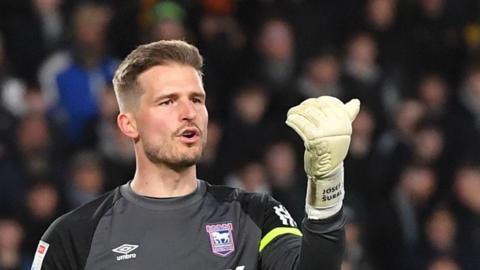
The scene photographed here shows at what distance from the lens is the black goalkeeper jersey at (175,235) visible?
4.15 metres

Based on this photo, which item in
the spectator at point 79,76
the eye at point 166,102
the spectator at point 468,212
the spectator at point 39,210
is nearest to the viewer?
the eye at point 166,102

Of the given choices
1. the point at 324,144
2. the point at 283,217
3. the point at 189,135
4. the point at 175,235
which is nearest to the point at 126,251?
the point at 175,235

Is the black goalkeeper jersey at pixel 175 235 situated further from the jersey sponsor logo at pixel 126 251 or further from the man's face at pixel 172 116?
the man's face at pixel 172 116

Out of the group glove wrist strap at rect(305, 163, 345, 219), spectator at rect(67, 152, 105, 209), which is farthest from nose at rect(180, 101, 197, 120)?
spectator at rect(67, 152, 105, 209)

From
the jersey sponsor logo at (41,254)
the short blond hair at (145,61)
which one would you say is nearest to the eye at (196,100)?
the short blond hair at (145,61)

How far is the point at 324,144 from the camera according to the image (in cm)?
377

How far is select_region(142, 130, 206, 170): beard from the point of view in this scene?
4.20 meters

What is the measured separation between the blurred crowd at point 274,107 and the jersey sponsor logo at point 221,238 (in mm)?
3889

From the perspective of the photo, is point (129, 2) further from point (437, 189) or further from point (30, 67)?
point (437, 189)

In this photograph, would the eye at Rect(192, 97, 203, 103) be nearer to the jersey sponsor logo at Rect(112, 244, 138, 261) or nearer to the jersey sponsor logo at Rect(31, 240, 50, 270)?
the jersey sponsor logo at Rect(112, 244, 138, 261)

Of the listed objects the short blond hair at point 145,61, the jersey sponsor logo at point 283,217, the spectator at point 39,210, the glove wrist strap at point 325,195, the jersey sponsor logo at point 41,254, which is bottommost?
the spectator at point 39,210

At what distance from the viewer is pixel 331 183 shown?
3.86 m

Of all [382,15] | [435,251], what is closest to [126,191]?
[435,251]

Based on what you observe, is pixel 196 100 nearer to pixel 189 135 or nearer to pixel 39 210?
pixel 189 135
